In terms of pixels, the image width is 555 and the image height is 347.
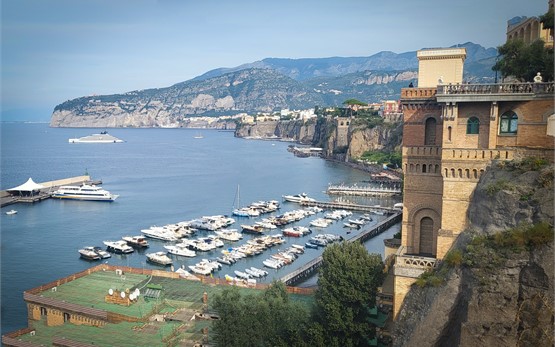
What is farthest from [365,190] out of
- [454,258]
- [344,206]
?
[454,258]

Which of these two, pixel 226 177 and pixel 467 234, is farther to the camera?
pixel 226 177

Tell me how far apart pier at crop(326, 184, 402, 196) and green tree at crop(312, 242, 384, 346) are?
6320 centimetres

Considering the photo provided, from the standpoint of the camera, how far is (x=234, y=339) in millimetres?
22500

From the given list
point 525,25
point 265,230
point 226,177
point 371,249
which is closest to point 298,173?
point 226,177

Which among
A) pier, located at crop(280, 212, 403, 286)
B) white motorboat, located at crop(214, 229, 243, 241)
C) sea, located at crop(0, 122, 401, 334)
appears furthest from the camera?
white motorboat, located at crop(214, 229, 243, 241)

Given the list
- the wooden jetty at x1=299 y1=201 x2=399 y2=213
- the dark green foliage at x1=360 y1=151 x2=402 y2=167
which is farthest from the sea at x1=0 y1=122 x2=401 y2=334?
the dark green foliage at x1=360 y1=151 x2=402 y2=167

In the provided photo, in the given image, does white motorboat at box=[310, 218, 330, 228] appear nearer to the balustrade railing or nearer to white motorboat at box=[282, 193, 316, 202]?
white motorboat at box=[282, 193, 316, 202]

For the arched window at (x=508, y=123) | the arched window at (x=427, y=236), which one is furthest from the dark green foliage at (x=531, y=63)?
the arched window at (x=427, y=236)

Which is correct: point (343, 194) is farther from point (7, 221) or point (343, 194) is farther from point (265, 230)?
point (7, 221)

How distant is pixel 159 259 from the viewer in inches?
2010

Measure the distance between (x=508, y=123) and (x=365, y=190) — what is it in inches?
2672

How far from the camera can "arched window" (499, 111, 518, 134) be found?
21875 millimetres

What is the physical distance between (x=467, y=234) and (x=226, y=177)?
93.5 m

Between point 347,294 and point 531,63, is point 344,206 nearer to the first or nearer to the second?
point 531,63
